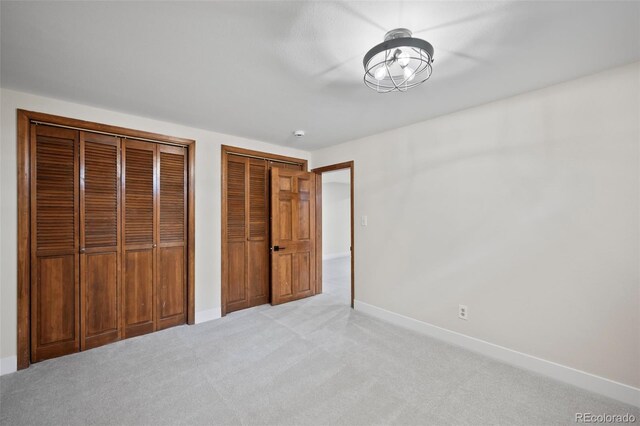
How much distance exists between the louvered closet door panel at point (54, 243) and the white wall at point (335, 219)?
6.06 metres

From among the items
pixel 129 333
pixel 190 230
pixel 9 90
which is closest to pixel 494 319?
pixel 190 230

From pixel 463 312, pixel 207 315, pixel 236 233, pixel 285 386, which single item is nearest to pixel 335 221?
pixel 236 233

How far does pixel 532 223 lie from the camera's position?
2.33m

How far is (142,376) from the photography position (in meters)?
2.24

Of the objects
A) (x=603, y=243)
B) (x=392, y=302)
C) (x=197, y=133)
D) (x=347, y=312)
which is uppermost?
(x=197, y=133)

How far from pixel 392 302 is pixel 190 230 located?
2698mm

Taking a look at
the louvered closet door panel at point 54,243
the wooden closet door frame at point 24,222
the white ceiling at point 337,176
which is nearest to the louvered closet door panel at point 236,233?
the louvered closet door panel at point 54,243

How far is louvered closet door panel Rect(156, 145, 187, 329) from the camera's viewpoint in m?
3.16

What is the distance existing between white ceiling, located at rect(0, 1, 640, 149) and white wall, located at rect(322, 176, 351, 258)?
5704mm

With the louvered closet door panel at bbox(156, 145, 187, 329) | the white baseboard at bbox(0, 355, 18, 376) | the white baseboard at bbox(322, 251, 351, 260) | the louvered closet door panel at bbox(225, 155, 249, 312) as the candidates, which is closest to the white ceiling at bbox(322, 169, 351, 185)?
the white baseboard at bbox(322, 251, 351, 260)

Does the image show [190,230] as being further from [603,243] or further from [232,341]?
[603,243]

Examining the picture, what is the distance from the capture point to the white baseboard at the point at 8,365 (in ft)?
7.39

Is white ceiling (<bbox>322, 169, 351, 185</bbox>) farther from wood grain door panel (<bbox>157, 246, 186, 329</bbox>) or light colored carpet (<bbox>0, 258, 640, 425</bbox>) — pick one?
light colored carpet (<bbox>0, 258, 640, 425</bbox>)

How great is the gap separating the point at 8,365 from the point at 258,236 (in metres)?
2.63
